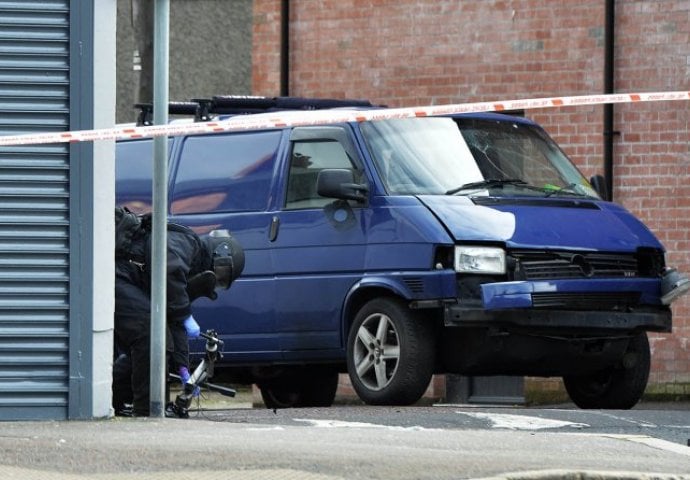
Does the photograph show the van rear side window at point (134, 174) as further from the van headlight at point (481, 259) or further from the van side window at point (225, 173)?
the van headlight at point (481, 259)

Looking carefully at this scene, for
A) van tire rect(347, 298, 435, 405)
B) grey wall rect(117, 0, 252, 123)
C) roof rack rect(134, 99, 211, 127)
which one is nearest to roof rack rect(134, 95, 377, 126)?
roof rack rect(134, 99, 211, 127)

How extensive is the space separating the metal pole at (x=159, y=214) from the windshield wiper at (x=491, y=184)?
2.37 meters

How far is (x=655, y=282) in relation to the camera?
1195 cm

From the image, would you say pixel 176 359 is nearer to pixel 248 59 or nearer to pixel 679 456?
pixel 679 456

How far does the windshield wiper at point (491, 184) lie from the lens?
39.6 ft

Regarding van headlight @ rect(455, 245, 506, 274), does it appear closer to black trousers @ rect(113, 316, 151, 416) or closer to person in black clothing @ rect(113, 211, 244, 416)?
person in black clothing @ rect(113, 211, 244, 416)

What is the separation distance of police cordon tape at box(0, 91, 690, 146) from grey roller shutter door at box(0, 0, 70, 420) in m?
0.13

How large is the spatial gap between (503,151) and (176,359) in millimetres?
2674

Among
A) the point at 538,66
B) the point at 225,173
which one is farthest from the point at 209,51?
the point at 225,173

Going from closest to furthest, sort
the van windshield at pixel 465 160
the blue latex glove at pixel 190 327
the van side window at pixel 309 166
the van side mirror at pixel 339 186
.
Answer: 1. the blue latex glove at pixel 190 327
2. the van side mirror at pixel 339 186
3. the van windshield at pixel 465 160
4. the van side window at pixel 309 166

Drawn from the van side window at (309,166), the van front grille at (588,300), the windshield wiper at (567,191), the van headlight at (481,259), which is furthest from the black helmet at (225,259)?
the windshield wiper at (567,191)

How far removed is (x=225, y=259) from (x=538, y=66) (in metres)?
6.09

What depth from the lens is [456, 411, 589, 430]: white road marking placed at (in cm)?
1048

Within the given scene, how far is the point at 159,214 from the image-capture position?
33.4ft
